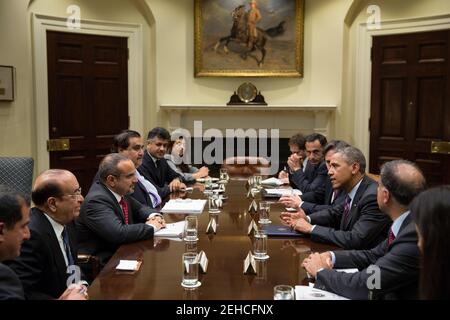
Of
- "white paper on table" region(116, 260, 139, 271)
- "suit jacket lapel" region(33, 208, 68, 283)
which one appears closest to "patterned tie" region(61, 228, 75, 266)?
"suit jacket lapel" region(33, 208, 68, 283)

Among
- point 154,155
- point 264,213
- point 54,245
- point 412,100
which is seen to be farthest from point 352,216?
point 412,100

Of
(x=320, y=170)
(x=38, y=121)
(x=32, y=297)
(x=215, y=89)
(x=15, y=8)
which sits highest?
(x=15, y=8)

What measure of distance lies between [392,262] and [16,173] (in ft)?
11.5

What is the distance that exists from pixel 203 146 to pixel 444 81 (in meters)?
3.37

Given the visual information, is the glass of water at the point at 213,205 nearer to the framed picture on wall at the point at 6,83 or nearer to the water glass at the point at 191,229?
the water glass at the point at 191,229

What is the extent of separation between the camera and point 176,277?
2.23 metres

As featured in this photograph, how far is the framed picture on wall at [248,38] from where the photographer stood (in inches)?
296

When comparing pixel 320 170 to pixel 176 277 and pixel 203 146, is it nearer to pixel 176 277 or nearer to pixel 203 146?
pixel 176 277

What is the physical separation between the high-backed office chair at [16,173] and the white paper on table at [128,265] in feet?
7.86

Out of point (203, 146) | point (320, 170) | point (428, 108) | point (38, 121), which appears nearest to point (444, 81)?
point (428, 108)

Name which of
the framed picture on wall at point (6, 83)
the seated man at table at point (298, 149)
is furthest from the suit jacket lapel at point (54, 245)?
the framed picture on wall at point (6, 83)

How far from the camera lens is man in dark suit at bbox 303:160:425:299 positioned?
1.97 metres

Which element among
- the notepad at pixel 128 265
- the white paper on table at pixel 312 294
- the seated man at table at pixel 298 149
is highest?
the seated man at table at pixel 298 149

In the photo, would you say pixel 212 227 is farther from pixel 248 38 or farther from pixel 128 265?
pixel 248 38
